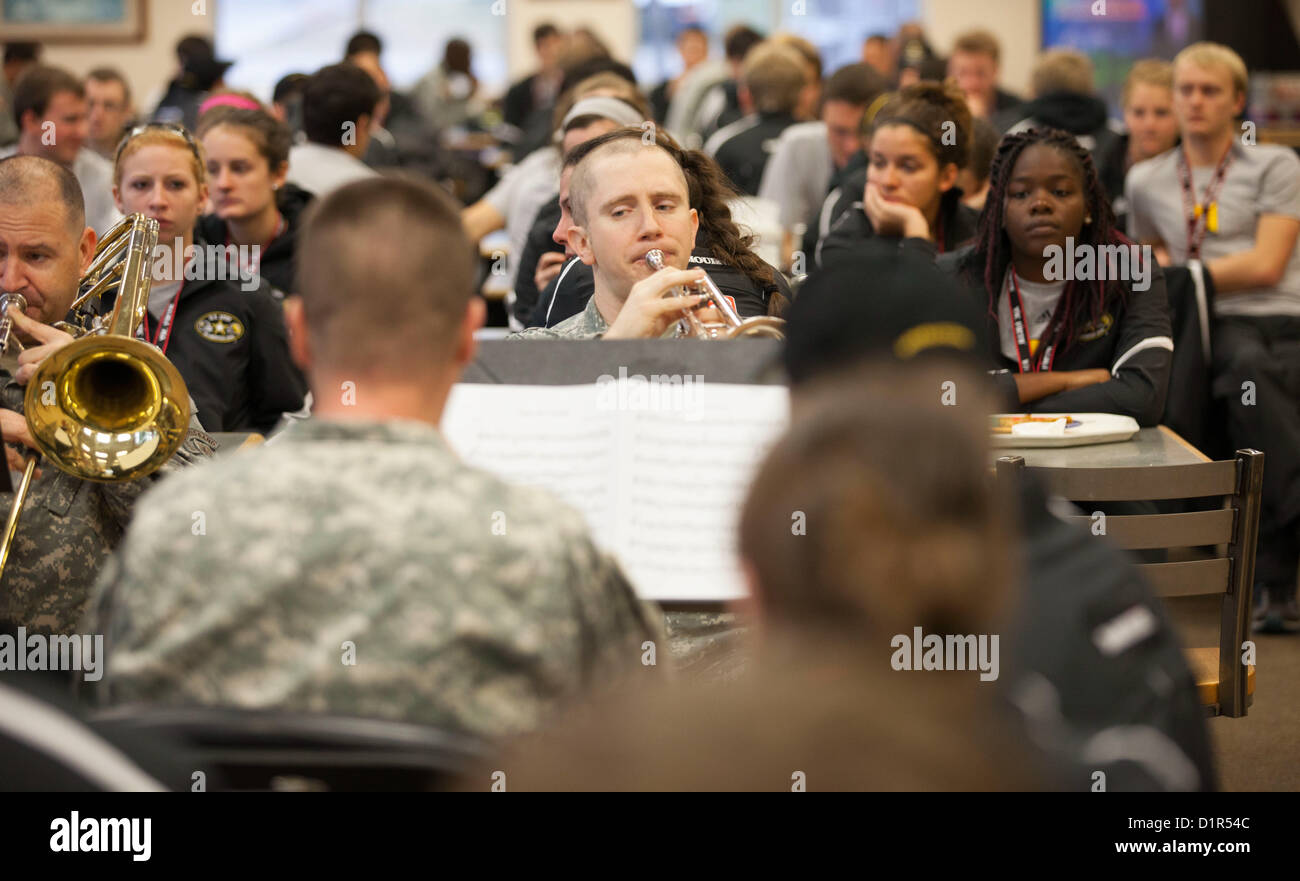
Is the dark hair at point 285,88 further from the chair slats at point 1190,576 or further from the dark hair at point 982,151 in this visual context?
the chair slats at point 1190,576

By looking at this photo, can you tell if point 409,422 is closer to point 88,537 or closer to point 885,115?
point 88,537

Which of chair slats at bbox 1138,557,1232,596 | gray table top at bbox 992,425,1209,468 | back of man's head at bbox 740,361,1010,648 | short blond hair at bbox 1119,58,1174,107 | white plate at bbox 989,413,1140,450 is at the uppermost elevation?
short blond hair at bbox 1119,58,1174,107

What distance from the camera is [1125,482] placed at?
7.89 ft

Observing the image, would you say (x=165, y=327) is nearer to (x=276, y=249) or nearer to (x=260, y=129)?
(x=276, y=249)

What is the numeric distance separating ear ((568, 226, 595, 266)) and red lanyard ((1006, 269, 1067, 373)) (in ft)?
3.48

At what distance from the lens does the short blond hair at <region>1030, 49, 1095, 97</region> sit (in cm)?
575

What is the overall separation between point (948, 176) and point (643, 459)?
2323 millimetres

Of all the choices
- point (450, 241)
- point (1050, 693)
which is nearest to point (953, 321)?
point (1050, 693)

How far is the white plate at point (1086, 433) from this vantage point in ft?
9.05

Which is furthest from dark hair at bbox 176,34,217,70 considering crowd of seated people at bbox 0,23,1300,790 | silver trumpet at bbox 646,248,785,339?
silver trumpet at bbox 646,248,785,339

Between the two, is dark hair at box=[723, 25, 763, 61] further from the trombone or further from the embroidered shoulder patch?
the trombone

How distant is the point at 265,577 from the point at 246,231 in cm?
299

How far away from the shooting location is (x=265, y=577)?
50.2 inches

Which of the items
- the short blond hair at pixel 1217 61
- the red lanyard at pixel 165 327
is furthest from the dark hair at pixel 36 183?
the short blond hair at pixel 1217 61
